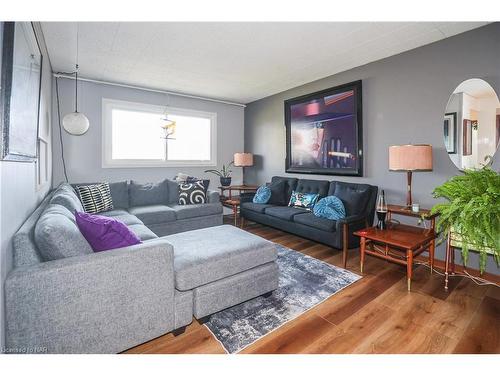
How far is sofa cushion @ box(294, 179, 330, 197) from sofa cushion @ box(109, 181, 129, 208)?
2.80m

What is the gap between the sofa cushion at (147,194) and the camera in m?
4.08

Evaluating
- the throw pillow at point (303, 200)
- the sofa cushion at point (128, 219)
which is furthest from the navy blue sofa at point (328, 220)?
the sofa cushion at point (128, 219)

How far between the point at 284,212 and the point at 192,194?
5.21 ft

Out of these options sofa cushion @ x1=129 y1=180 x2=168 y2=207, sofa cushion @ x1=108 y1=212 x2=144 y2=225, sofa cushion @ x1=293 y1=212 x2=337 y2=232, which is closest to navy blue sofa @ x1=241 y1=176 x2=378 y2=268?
sofa cushion @ x1=293 y1=212 x2=337 y2=232

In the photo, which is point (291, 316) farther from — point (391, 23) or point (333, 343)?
point (391, 23)

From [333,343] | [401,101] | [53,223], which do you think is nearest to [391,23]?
[401,101]

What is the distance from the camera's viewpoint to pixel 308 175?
445 cm

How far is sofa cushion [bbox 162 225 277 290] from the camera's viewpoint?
172 cm

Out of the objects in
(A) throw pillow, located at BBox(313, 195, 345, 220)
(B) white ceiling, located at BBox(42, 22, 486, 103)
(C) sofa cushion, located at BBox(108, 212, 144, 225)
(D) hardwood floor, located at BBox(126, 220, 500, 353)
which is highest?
(B) white ceiling, located at BBox(42, 22, 486, 103)

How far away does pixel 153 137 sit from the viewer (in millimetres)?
4832

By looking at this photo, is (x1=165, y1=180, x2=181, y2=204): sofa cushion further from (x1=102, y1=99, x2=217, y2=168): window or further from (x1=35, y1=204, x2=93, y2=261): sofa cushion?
Result: (x1=35, y1=204, x2=93, y2=261): sofa cushion
